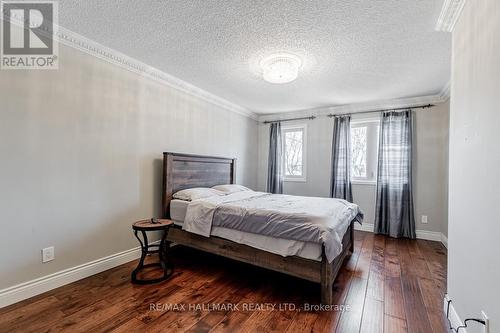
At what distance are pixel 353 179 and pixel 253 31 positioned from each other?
3.43 m

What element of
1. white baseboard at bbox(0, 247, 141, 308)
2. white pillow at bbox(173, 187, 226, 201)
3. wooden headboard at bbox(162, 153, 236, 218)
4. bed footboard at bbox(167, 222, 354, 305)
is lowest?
white baseboard at bbox(0, 247, 141, 308)

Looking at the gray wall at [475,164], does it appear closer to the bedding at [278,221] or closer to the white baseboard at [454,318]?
the white baseboard at [454,318]

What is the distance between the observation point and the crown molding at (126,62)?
2.23 m

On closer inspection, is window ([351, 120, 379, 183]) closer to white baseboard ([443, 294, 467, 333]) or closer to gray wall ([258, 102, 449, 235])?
gray wall ([258, 102, 449, 235])

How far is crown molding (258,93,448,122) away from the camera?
385 centimetres

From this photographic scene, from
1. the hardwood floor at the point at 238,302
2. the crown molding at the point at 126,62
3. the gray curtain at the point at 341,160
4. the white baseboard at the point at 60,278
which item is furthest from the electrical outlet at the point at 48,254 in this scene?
the gray curtain at the point at 341,160

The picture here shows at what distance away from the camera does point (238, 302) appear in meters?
2.00

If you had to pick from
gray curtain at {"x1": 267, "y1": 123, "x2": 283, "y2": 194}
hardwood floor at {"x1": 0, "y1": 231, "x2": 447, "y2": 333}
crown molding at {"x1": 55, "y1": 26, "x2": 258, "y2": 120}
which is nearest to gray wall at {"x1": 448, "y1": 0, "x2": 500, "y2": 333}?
hardwood floor at {"x1": 0, "y1": 231, "x2": 447, "y2": 333}

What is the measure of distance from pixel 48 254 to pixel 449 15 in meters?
3.97

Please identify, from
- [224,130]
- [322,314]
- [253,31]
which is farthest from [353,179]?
[253,31]

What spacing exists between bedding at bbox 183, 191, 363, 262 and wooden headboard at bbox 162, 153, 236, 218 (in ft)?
1.53

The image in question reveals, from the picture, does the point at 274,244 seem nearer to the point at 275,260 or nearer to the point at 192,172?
the point at 275,260

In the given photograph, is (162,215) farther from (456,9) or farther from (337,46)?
(456,9)

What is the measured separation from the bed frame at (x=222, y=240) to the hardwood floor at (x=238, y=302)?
0.22 metres
